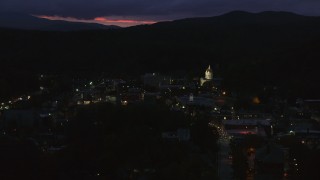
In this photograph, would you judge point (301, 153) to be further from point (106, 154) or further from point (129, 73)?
point (129, 73)

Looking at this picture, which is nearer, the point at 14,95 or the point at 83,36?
the point at 14,95

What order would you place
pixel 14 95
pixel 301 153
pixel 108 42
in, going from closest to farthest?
pixel 301 153 → pixel 14 95 → pixel 108 42

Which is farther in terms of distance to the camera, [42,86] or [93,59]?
[93,59]

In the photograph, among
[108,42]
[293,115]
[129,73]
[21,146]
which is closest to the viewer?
[21,146]

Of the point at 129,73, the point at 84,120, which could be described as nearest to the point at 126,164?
the point at 84,120

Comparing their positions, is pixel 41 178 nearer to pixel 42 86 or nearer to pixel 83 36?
pixel 42 86

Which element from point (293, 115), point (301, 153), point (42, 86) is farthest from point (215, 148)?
point (42, 86)
